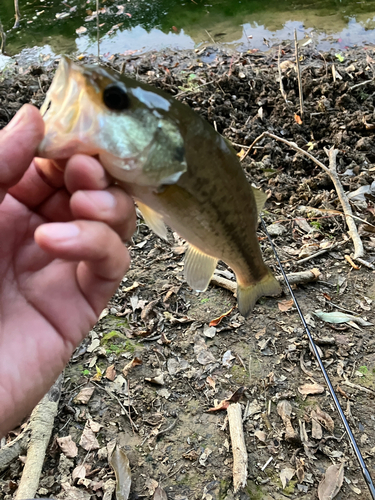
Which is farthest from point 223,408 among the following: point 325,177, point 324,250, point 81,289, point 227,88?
point 227,88

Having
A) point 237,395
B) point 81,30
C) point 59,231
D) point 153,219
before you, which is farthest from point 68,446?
point 81,30

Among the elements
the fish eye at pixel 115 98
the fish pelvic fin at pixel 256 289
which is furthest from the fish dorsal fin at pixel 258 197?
the fish eye at pixel 115 98

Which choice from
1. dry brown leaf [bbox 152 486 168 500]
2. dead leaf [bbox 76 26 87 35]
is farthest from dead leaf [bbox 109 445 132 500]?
dead leaf [bbox 76 26 87 35]

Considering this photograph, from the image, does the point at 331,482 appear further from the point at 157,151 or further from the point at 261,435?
the point at 157,151

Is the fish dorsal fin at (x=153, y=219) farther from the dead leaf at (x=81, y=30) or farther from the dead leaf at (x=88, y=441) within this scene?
the dead leaf at (x=81, y=30)

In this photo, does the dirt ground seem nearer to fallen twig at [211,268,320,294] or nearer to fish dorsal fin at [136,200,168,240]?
fallen twig at [211,268,320,294]

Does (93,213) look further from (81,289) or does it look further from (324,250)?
(324,250)

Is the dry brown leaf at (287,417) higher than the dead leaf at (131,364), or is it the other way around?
the dead leaf at (131,364)
